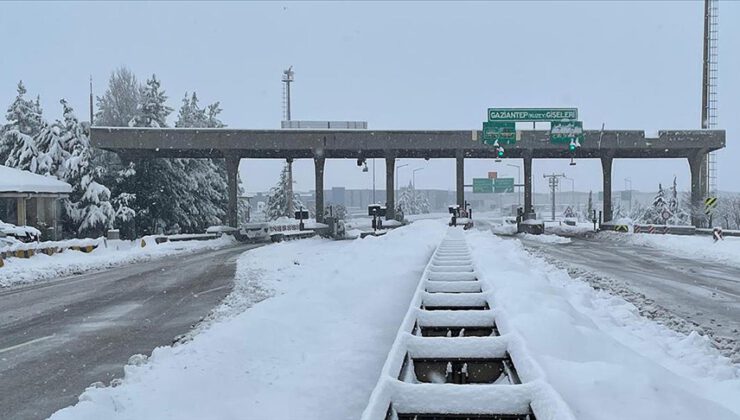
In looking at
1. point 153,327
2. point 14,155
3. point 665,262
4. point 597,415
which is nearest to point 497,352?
point 597,415

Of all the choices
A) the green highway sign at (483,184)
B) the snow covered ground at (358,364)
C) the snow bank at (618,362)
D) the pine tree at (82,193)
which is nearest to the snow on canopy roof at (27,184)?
the pine tree at (82,193)

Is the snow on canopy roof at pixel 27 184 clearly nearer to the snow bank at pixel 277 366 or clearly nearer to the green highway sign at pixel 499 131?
the snow bank at pixel 277 366

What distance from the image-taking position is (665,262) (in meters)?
22.1

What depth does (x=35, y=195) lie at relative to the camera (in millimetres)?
31969

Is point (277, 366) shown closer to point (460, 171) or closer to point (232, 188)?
point (232, 188)

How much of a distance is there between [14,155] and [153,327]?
3655 centimetres

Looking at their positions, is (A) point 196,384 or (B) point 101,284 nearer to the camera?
(A) point 196,384

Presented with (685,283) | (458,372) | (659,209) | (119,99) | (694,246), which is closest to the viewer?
(458,372)

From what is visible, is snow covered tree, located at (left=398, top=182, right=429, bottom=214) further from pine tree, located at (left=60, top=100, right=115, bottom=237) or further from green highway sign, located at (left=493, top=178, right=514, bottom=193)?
pine tree, located at (left=60, top=100, right=115, bottom=237)

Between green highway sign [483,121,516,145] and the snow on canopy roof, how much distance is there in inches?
1082

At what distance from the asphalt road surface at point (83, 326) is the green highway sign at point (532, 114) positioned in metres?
29.5

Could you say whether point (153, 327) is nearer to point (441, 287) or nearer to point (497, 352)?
point (441, 287)

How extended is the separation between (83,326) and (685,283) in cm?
1410

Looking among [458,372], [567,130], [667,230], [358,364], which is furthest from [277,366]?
[567,130]
